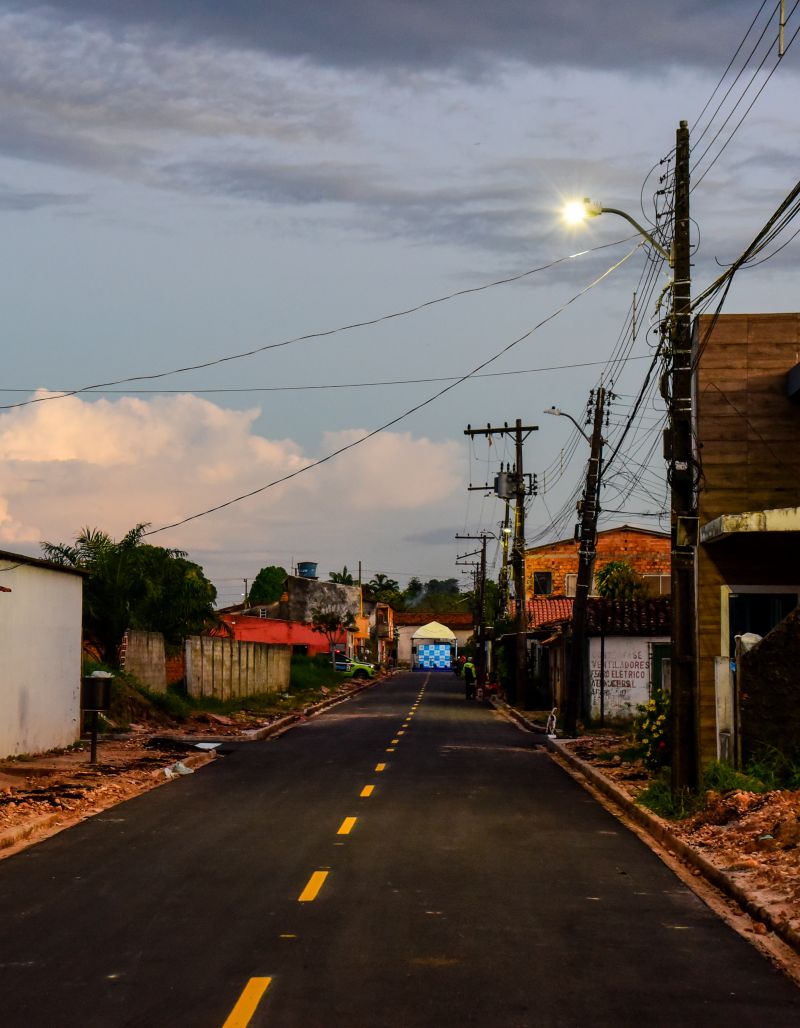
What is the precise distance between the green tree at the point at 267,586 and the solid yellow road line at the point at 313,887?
144227 millimetres

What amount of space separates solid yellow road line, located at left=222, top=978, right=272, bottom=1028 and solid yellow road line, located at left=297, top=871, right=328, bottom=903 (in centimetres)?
294

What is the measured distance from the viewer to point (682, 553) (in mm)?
17984

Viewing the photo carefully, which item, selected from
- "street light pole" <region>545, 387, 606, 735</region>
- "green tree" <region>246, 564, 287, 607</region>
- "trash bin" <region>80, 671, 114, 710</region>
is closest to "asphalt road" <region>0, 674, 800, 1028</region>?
"trash bin" <region>80, 671, 114, 710</region>

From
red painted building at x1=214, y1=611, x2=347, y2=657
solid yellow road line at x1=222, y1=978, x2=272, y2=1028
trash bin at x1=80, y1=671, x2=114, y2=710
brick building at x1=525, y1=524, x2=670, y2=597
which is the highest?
brick building at x1=525, y1=524, x2=670, y2=597

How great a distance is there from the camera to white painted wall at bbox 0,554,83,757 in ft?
80.0

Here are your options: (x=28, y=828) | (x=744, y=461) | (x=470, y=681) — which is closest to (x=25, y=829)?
(x=28, y=828)

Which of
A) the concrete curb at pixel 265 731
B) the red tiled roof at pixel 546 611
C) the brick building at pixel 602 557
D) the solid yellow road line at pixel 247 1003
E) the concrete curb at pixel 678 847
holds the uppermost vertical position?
the brick building at pixel 602 557

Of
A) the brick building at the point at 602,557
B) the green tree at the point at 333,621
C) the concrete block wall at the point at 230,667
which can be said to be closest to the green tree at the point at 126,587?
the concrete block wall at the point at 230,667

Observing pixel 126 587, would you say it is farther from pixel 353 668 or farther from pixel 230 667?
pixel 353 668

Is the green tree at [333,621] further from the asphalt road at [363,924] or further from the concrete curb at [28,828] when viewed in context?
the concrete curb at [28,828]

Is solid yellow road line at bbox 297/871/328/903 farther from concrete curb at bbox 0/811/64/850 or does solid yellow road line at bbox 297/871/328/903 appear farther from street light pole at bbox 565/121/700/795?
street light pole at bbox 565/121/700/795

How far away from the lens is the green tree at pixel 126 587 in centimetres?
3838

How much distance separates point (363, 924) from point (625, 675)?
34.7 m

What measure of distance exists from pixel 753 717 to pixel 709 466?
19.8ft
